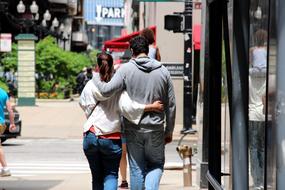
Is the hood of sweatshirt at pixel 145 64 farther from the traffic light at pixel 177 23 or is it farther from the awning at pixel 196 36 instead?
the awning at pixel 196 36

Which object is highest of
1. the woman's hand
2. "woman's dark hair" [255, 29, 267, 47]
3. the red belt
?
"woman's dark hair" [255, 29, 267, 47]

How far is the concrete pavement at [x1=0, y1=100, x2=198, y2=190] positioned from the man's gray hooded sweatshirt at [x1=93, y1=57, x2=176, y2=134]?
10.5 ft

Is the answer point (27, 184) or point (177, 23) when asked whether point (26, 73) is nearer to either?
point (177, 23)

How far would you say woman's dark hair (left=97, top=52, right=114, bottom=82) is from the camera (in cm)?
781

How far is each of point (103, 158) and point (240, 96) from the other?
4218 mm

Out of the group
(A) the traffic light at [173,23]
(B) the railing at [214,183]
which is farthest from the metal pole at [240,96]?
(A) the traffic light at [173,23]

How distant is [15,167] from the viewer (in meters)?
13.9

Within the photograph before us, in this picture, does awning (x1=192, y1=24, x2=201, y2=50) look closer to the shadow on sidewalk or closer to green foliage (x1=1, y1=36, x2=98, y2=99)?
the shadow on sidewalk

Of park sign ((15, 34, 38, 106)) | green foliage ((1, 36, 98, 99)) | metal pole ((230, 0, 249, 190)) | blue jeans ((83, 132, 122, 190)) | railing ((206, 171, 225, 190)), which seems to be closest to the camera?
metal pole ((230, 0, 249, 190))

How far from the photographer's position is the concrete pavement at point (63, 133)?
36.4 feet

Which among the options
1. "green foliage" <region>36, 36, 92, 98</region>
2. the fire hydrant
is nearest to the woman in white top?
the fire hydrant

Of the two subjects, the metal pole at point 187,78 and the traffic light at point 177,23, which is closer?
the traffic light at point 177,23

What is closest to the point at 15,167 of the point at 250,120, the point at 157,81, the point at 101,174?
the point at 101,174

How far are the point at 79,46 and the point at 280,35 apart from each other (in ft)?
318
